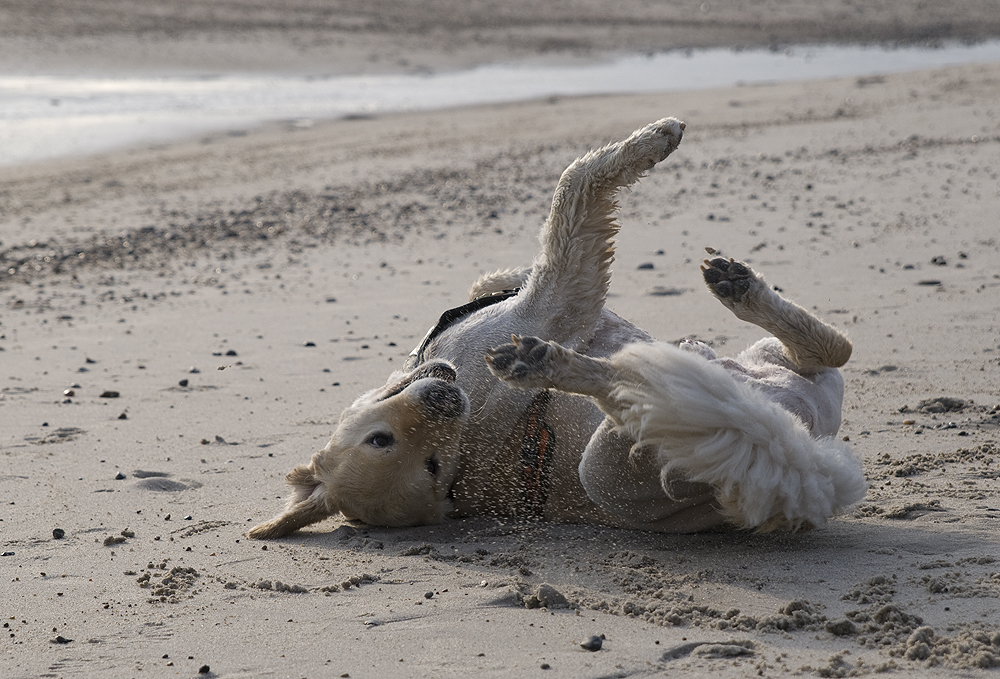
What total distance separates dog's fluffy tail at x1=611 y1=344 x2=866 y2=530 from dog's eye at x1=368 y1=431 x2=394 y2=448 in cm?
92

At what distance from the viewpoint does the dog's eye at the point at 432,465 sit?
3.94 meters

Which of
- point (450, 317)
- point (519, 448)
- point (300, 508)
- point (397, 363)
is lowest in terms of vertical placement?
point (300, 508)

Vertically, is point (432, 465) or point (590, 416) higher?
point (590, 416)

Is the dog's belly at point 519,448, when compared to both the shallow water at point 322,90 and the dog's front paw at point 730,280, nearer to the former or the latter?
the dog's front paw at point 730,280

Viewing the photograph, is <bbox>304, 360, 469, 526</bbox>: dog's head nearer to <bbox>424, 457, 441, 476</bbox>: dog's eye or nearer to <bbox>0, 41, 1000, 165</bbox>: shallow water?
<bbox>424, 457, 441, 476</bbox>: dog's eye

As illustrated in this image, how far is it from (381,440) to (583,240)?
4.21 feet

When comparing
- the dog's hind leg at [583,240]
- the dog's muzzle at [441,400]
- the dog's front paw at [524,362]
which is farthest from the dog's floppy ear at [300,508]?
the dog's hind leg at [583,240]

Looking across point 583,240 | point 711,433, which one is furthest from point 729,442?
point 583,240

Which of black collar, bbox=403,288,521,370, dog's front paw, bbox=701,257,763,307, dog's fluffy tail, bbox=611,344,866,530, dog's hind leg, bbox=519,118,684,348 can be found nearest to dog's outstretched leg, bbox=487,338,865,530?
dog's fluffy tail, bbox=611,344,866,530

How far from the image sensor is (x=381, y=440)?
12.7ft

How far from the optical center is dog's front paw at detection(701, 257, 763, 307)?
443cm

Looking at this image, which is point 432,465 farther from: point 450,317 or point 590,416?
point 450,317

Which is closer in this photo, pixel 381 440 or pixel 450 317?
pixel 381 440

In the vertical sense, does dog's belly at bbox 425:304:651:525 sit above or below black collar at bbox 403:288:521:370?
below
